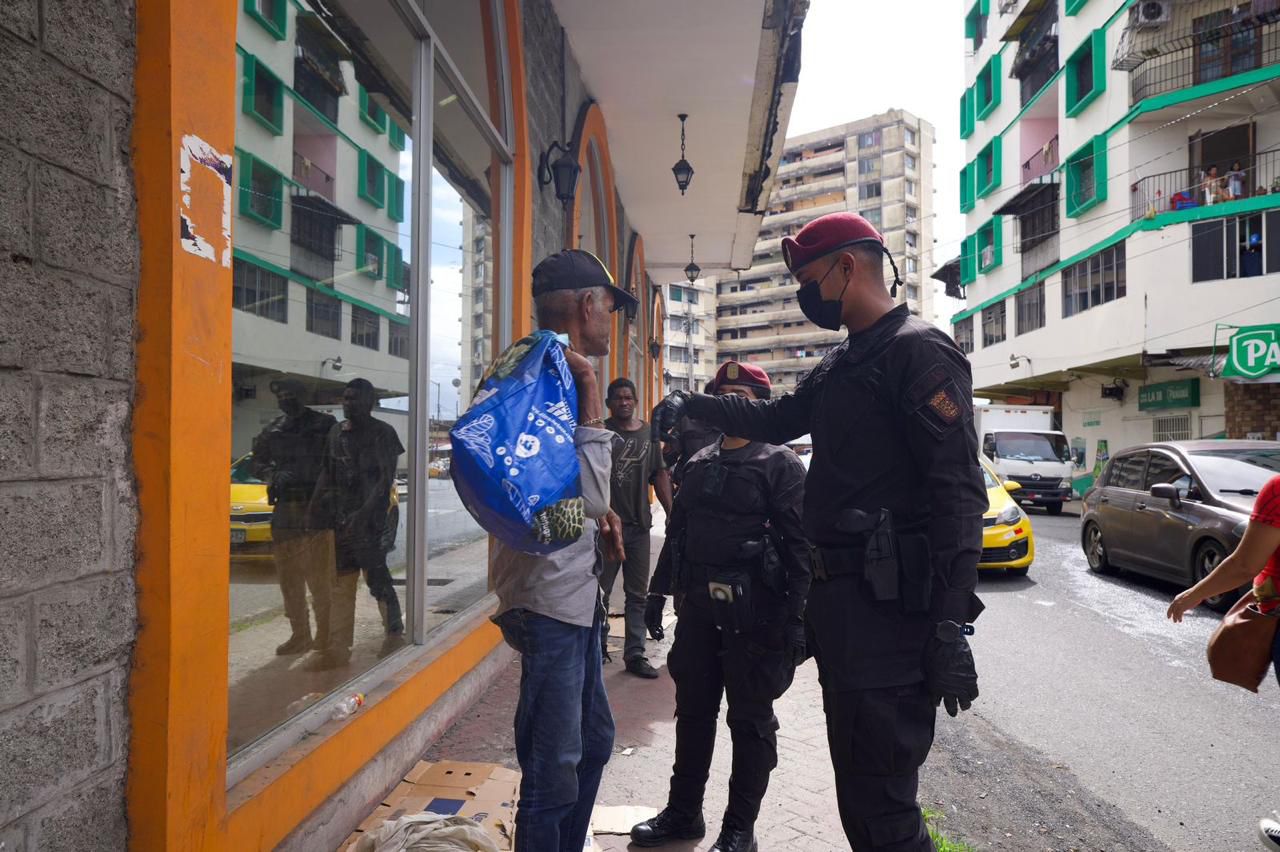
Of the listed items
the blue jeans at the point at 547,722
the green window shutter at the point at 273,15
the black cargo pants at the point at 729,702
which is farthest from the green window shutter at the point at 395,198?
the blue jeans at the point at 547,722

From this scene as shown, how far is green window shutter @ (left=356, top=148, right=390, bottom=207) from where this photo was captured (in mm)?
3850

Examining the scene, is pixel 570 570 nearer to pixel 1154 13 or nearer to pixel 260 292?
pixel 260 292

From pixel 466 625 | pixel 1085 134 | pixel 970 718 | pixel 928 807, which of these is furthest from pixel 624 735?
pixel 1085 134

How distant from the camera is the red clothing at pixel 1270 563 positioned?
3105 millimetres

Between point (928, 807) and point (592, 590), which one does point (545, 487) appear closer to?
point (592, 590)

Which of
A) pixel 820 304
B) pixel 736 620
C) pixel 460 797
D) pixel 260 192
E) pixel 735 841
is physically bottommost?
pixel 735 841

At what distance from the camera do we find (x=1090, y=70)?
2508cm

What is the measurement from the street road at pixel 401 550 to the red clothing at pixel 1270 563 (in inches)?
116

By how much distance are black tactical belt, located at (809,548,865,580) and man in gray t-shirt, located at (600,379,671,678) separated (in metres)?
3.16

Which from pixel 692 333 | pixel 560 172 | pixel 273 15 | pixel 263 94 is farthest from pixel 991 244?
pixel 692 333

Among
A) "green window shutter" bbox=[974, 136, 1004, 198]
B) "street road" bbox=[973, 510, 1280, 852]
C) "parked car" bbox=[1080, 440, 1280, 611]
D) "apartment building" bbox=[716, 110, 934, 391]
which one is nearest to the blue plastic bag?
"street road" bbox=[973, 510, 1280, 852]

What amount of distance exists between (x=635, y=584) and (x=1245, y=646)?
362 cm

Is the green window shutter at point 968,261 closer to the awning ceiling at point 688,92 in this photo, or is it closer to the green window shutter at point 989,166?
the green window shutter at point 989,166

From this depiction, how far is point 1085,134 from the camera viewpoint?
2509cm
